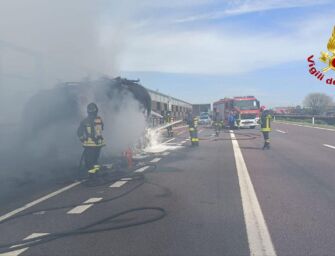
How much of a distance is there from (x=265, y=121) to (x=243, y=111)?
16.3 meters

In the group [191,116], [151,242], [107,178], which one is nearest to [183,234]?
[151,242]

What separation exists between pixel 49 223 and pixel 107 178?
360 centimetres

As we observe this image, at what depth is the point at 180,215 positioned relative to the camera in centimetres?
559

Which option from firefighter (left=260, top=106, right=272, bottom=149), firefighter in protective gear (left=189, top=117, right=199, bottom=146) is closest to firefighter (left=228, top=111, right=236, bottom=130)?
firefighter in protective gear (left=189, top=117, right=199, bottom=146)

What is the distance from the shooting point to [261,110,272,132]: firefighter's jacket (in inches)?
624

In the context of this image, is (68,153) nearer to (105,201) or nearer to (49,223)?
(105,201)

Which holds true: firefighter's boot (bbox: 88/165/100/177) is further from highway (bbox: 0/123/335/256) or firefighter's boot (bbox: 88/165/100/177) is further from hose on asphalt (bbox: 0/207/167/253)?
hose on asphalt (bbox: 0/207/167/253)

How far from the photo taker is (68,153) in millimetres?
12344

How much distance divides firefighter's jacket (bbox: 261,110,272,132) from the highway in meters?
6.24

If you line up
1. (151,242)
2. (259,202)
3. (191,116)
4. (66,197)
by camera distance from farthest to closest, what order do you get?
1. (191,116)
2. (66,197)
3. (259,202)
4. (151,242)

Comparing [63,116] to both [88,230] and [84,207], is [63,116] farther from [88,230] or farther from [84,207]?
[88,230]

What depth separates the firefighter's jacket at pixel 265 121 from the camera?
1585 centimetres

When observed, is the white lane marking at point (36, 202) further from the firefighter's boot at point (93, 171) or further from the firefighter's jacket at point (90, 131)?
the firefighter's jacket at point (90, 131)

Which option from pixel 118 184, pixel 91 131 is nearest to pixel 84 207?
pixel 118 184
